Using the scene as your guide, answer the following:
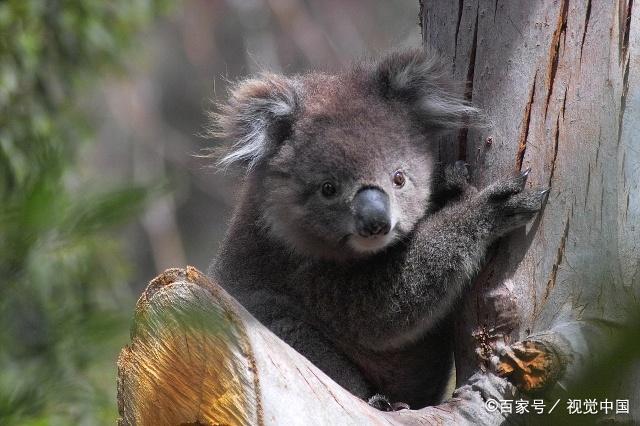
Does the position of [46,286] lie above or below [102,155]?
below

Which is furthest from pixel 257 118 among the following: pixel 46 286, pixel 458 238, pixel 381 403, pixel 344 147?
pixel 46 286

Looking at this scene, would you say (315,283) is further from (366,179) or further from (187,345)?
(187,345)

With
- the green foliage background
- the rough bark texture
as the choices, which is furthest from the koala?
the green foliage background

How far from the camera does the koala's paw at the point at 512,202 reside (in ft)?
7.46

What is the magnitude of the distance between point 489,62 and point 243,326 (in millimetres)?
1222

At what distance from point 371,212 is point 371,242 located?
0.38ft

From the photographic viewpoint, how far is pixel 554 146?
2.27 meters

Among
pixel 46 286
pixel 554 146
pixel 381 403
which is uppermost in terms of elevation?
pixel 554 146

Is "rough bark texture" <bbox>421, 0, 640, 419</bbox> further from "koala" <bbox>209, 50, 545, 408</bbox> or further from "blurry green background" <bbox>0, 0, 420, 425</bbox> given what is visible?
"blurry green background" <bbox>0, 0, 420, 425</bbox>

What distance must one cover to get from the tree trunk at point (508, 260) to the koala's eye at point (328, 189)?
453mm

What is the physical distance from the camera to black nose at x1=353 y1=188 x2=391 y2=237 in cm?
241

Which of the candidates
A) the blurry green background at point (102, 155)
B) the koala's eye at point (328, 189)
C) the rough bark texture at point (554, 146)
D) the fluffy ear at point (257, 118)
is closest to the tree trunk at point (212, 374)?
the blurry green background at point (102, 155)

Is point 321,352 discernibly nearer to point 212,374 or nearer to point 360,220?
point 360,220

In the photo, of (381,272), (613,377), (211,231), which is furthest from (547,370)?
(211,231)
